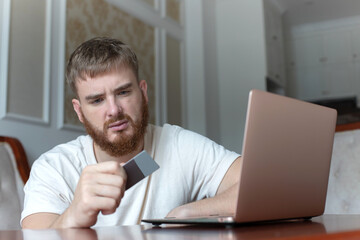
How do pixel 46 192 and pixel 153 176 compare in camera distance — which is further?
pixel 153 176

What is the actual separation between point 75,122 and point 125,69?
1.56 meters

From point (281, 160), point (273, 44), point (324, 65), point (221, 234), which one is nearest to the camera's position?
point (221, 234)

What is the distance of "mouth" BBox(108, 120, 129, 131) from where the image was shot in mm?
1334

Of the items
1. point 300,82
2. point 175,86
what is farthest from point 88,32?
point 300,82

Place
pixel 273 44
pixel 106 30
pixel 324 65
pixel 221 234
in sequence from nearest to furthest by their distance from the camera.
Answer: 1. pixel 221 234
2. pixel 106 30
3. pixel 273 44
4. pixel 324 65

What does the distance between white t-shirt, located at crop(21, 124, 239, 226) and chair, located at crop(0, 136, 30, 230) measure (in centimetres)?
57

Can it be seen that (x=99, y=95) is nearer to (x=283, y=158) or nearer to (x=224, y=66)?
(x=283, y=158)

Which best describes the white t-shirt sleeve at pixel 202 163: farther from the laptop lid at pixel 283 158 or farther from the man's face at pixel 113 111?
the laptop lid at pixel 283 158

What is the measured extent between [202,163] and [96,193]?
66cm

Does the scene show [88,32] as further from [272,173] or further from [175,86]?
[272,173]

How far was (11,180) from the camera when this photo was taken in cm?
190

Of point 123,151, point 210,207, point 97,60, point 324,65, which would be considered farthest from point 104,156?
point 324,65

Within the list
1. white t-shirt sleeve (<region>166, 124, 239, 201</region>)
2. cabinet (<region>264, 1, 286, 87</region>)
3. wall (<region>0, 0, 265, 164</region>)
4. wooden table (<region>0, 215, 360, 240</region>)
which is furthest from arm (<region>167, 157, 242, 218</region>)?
cabinet (<region>264, 1, 286, 87</region>)

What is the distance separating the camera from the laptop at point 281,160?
2.11 ft
